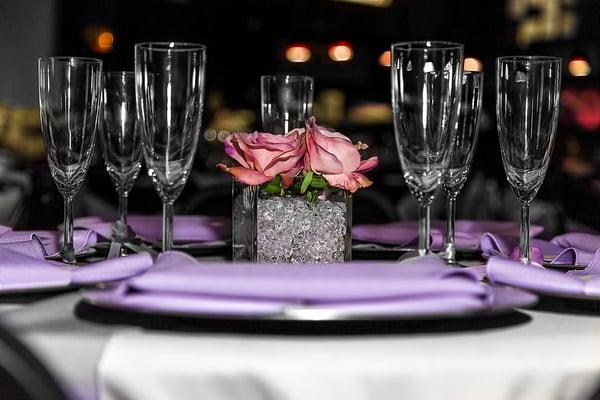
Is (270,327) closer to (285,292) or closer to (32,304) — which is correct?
(285,292)

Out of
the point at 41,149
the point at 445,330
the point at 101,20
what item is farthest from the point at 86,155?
the point at 101,20

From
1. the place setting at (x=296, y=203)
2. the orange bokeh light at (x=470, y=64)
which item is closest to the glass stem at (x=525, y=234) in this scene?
the place setting at (x=296, y=203)

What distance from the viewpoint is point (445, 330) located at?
948 mm

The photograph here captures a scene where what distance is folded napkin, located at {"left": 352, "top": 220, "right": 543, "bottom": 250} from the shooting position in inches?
64.1

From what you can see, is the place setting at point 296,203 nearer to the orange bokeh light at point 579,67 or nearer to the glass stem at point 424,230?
the glass stem at point 424,230

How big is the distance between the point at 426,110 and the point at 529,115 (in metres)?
Answer: 0.14

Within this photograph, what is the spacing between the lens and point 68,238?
141 cm

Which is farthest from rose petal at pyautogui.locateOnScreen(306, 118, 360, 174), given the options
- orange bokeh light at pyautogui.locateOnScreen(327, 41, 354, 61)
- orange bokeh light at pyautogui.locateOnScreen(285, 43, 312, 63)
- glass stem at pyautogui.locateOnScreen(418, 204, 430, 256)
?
orange bokeh light at pyautogui.locateOnScreen(327, 41, 354, 61)

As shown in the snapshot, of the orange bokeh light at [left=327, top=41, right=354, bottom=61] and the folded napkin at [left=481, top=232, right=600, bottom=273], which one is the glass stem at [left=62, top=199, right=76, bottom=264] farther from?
the orange bokeh light at [left=327, top=41, right=354, bottom=61]

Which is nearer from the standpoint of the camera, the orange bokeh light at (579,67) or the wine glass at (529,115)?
the wine glass at (529,115)

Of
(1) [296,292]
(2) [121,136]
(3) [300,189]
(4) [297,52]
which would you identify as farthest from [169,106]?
(4) [297,52]

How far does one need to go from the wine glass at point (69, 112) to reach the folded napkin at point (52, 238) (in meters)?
0.13

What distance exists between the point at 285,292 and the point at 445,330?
0.16 meters

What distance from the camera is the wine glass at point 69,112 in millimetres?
1315
